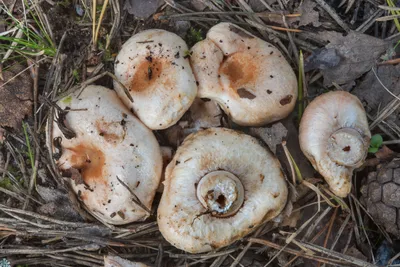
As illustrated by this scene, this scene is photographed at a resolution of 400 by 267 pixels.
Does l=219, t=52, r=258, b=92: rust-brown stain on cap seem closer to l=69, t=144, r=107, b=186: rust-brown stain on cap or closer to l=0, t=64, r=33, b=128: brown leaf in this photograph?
l=69, t=144, r=107, b=186: rust-brown stain on cap

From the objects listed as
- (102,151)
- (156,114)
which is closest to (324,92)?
(156,114)

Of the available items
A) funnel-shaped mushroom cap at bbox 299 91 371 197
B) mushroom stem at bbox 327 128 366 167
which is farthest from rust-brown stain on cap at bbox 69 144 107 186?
mushroom stem at bbox 327 128 366 167

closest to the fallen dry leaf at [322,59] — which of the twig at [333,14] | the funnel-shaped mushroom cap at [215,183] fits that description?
the twig at [333,14]

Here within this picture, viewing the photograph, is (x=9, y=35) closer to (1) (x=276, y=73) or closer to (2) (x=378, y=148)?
(1) (x=276, y=73)

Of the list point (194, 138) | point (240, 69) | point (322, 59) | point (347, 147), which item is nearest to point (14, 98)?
point (194, 138)

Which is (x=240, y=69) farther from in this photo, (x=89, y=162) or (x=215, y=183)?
(x=89, y=162)
